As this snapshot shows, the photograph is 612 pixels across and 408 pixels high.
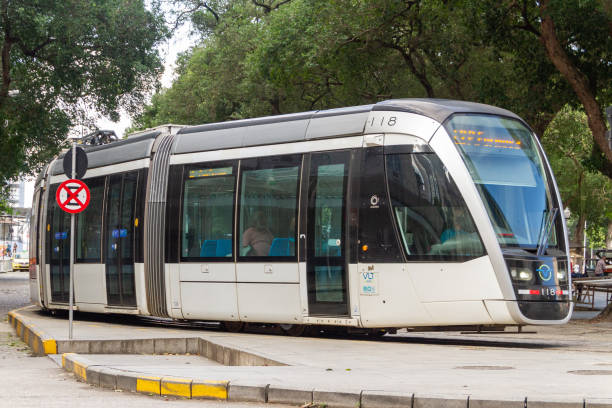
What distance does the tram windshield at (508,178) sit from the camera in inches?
466

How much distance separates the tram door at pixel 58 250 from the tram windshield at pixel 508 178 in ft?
33.4

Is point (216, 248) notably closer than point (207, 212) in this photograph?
Yes

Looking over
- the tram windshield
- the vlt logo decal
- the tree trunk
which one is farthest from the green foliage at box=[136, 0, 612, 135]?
the vlt logo decal

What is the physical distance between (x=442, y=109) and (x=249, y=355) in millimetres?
4516

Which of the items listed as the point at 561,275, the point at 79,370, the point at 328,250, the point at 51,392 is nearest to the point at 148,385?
the point at 51,392

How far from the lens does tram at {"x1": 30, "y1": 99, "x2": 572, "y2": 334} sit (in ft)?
38.7

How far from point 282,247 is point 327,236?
0.88 metres

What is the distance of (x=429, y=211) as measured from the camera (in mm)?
12062

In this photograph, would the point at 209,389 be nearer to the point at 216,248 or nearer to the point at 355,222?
the point at 355,222

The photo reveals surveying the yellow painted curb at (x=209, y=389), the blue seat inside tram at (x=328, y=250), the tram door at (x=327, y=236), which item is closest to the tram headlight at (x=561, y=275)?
the tram door at (x=327, y=236)

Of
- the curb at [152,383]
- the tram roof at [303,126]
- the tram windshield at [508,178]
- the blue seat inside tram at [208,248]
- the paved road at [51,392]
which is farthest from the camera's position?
the blue seat inside tram at [208,248]

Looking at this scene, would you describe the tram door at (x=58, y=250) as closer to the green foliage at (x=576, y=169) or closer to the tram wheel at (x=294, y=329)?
the tram wheel at (x=294, y=329)

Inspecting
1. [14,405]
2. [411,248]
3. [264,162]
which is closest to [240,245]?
[264,162]

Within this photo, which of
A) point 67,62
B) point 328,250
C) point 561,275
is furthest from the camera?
point 67,62
